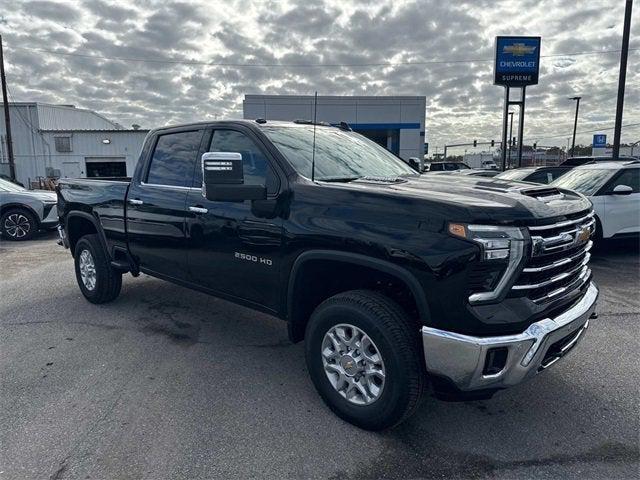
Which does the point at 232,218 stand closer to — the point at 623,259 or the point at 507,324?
the point at 507,324

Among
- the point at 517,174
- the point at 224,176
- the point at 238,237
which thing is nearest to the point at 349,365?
the point at 238,237

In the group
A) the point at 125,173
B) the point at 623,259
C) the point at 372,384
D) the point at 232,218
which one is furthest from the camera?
the point at 125,173

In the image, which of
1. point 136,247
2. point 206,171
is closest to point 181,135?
point 136,247

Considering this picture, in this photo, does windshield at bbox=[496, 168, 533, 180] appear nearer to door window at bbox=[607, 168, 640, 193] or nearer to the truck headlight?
door window at bbox=[607, 168, 640, 193]

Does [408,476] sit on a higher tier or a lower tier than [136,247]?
lower

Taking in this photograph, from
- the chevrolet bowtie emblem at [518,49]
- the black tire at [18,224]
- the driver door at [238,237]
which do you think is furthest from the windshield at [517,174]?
the chevrolet bowtie emblem at [518,49]

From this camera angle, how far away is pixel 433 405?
3.30 meters

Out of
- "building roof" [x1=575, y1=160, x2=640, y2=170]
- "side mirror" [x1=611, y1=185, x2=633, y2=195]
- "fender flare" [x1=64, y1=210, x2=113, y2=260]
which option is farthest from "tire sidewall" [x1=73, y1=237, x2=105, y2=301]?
"building roof" [x1=575, y1=160, x2=640, y2=170]

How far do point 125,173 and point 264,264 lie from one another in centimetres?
3092

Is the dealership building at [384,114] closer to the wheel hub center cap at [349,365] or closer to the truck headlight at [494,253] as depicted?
the wheel hub center cap at [349,365]

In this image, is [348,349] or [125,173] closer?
[348,349]

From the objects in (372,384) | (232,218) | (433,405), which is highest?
(232,218)

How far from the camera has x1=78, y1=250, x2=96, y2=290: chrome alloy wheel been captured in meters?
5.45

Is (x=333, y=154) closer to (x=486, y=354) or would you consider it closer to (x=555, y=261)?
(x=555, y=261)
